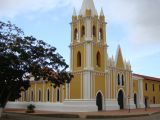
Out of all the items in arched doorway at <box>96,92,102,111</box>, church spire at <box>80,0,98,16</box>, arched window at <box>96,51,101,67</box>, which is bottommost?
arched doorway at <box>96,92,102,111</box>

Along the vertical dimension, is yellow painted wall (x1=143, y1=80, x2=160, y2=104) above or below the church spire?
below

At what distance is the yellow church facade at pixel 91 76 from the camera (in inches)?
1658

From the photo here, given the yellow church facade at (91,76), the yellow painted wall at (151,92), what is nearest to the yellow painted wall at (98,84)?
the yellow church facade at (91,76)

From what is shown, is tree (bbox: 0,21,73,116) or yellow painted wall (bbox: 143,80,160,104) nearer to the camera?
tree (bbox: 0,21,73,116)

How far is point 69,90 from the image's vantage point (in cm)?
4422

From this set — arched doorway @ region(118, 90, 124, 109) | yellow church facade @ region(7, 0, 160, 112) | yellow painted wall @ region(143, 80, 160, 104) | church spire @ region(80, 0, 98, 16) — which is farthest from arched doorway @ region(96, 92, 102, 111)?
yellow painted wall @ region(143, 80, 160, 104)

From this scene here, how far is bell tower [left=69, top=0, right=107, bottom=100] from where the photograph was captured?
138ft

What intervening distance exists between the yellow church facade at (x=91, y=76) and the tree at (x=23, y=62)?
1273cm

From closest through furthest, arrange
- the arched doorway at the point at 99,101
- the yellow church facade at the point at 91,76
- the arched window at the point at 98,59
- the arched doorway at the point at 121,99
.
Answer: the yellow church facade at the point at 91,76 < the arched doorway at the point at 99,101 < the arched window at the point at 98,59 < the arched doorway at the point at 121,99

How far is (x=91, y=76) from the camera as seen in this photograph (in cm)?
4212

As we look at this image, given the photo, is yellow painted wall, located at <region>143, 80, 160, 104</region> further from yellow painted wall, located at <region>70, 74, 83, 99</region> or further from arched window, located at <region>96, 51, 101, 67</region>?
yellow painted wall, located at <region>70, 74, 83, 99</region>

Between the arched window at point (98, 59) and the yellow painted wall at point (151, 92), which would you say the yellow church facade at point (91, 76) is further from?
the yellow painted wall at point (151, 92)

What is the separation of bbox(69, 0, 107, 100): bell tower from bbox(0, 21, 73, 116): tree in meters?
12.8

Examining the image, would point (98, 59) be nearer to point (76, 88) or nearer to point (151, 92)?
point (76, 88)
